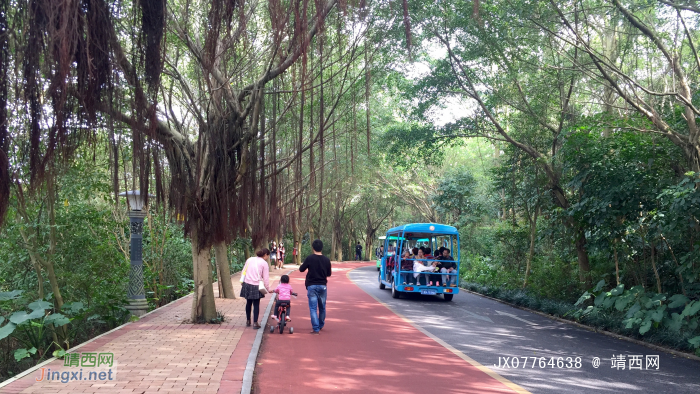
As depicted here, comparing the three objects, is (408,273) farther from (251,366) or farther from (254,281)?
(251,366)

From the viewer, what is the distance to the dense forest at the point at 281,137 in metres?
4.40

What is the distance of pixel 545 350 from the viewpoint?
930 cm

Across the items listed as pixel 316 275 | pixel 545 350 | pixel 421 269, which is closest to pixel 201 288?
pixel 316 275

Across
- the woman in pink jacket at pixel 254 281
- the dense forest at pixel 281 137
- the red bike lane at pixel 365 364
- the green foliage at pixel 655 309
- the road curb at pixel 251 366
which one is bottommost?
the red bike lane at pixel 365 364

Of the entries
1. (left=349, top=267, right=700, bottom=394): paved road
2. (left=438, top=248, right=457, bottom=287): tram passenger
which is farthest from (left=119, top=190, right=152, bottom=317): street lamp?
(left=438, top=248, right=457, bottom=287): tram passenger

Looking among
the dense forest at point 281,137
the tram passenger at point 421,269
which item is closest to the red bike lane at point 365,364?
the dense forest at point 281,137

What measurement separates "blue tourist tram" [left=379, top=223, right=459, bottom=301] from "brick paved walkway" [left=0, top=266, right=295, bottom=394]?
7.42 meters

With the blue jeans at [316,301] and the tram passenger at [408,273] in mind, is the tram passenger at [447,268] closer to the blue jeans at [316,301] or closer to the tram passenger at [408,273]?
the tram passenger at [408,273]

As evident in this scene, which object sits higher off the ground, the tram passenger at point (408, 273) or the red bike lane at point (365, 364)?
the tram passenger at point (408, 273)

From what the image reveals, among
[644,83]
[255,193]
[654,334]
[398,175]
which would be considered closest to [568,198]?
[644,83]

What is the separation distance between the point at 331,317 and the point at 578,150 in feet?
22.7

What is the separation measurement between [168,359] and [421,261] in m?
11.8

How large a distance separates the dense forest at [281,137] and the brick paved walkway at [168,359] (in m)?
0.80

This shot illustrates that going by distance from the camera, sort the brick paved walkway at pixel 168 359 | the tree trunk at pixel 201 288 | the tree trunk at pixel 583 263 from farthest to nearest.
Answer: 1. the tree trunk at pixel 583 263
2. the tree trunk at pixel 201 288
3. the brick paved walkway at pixel 168 359
